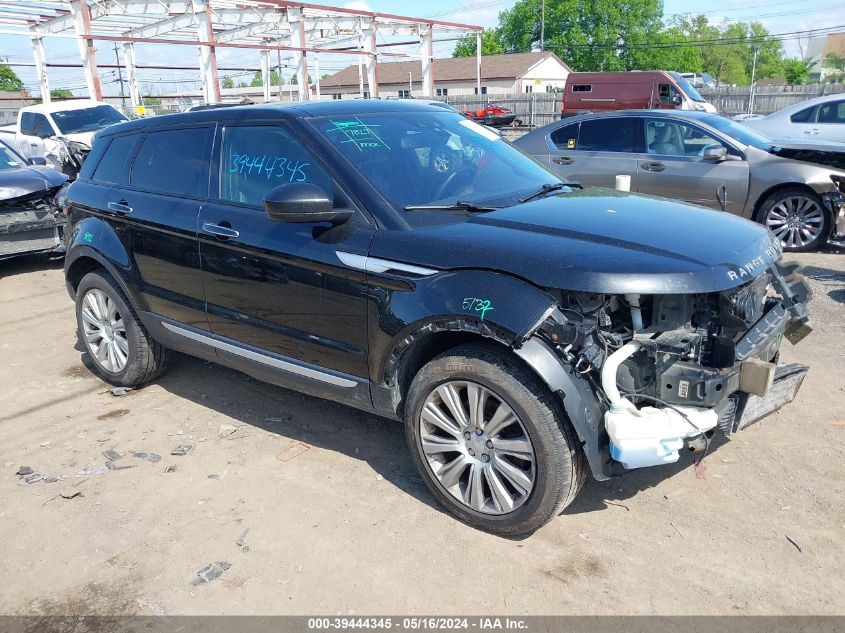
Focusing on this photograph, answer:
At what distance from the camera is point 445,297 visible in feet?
10.4

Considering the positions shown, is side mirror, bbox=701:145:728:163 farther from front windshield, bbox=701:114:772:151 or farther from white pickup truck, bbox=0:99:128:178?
white pickup truck, bbox=0:99:128:178

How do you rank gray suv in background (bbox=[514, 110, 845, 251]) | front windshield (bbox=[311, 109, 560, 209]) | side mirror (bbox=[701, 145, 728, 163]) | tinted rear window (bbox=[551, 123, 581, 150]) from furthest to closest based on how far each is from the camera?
tinted rear window (bbox=[551, 123, 581, 150]) < side mirror (bbox=[701, 145, 728, 163]) < gray suv in background (bbox=[514, 110, 845, 251]) < front windshield (bbox=[311, 109, 560, 209])

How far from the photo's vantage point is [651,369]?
304 cm

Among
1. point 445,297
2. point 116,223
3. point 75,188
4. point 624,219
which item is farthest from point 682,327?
point 75,188

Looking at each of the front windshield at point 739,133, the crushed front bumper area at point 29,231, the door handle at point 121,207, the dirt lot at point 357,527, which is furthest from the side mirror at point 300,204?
the front windshield at point 739,133

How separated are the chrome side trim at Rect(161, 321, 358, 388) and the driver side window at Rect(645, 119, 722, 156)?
6.37m

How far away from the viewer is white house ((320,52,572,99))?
65.7 meters

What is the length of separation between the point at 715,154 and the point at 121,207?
257 inches

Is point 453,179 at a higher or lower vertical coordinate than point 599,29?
lower

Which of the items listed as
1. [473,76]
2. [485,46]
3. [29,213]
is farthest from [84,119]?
[485,46]

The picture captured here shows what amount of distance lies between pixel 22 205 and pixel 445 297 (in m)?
7.69

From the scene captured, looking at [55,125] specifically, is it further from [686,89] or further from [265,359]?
[686,89]

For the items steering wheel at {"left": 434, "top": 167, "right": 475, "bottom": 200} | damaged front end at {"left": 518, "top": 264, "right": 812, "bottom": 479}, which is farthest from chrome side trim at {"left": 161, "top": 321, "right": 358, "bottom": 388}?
damaged front end at {"left": 518, "top": 264, "right": 812, "bottom": 479}

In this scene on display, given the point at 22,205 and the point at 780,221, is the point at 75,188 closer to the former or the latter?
the point at 22,205
